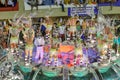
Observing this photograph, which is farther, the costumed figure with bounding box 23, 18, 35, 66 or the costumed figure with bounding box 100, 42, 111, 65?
the costumed figure with bounding box 23, 18, 35, 66

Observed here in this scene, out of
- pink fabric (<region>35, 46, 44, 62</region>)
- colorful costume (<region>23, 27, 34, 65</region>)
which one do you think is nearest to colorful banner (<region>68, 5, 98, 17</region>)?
colorful costume (<region>23, 27, 34, 65</region>)

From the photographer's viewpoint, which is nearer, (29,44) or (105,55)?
(105,55)

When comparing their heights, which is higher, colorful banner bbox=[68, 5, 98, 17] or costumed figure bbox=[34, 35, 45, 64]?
colorful banner bbox=[68, 5, 98, 17]

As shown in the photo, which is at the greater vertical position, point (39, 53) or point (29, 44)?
point (29, 44)

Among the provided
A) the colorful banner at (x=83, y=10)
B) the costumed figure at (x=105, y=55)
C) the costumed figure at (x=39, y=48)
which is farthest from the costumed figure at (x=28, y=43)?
the colorful banner at (x=83, y=10)

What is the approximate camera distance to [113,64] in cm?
655

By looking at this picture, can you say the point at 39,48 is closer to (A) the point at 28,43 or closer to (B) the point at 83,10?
(A) the point at 28,43

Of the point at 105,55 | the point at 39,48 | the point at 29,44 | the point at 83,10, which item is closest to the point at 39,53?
the point at 39,48

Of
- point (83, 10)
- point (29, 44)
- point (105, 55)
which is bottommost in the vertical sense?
point (105, 55)

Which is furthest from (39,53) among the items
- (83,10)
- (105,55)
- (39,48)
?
(83,10)

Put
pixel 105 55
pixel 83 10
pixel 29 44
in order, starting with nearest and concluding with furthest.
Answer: pixel 105 55 → pixel 29 44 → pixel 83 10

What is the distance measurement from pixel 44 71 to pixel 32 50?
0.63 metres

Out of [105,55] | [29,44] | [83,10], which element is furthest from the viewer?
[83,10]

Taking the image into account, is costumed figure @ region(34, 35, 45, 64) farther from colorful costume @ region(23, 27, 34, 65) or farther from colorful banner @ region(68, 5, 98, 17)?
colorful banner @ region(68, 5, 98, 17)
